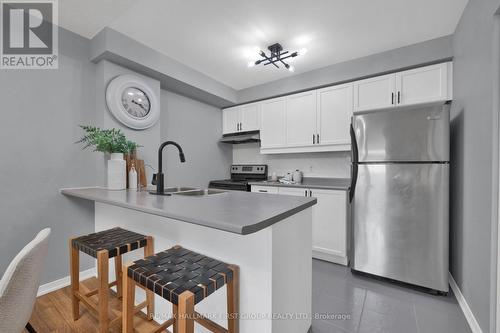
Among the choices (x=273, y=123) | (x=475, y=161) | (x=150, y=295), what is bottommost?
(x=150, y=295)

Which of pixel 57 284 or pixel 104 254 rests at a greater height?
pixel 104 254

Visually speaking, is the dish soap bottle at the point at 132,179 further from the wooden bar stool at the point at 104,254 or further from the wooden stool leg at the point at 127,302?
the wooden stool leg at the point at 127,302

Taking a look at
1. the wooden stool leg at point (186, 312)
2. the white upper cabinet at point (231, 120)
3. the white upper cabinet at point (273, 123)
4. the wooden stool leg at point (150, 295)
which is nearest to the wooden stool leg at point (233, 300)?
the wooden stool leg at point (186, 312)

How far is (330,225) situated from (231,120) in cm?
245

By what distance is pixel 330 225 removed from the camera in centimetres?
272

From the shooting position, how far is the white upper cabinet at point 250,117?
3662 mm

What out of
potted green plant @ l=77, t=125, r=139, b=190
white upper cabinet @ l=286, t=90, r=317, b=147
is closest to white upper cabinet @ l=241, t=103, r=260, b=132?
white upper cabinet @ l=286, t=90, r=317, b=147

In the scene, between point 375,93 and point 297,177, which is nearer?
point 375,93

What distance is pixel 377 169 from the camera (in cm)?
224

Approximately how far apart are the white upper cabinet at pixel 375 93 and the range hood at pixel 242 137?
1.60 meters

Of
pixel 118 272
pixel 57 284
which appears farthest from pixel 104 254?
pixel 57 284

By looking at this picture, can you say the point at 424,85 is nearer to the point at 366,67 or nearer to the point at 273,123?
the point at 366,67

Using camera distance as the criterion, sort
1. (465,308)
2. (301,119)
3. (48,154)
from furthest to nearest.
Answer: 1. (301,119)
2. (48,154)
3. (465,308)

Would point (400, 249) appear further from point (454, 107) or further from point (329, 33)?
point (329, 33)
